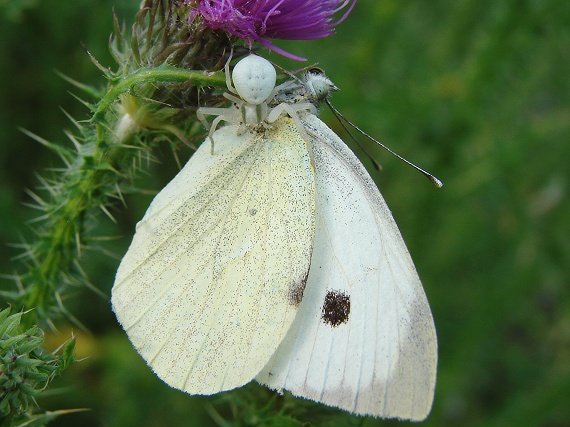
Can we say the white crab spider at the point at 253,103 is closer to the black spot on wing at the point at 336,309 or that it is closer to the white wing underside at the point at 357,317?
the white wing underside at the point at 357,317

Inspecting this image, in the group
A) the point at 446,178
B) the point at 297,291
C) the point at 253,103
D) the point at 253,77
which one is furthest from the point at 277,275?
the point at 446,178

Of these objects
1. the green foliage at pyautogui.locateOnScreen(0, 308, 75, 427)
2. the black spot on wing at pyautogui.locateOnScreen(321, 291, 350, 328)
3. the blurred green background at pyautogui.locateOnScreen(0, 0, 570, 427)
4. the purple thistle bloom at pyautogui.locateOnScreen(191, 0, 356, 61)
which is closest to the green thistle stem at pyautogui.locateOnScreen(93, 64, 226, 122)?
the purple thistle bloom at pyautogui.locateOnScreen(191, 0, 356, 61)

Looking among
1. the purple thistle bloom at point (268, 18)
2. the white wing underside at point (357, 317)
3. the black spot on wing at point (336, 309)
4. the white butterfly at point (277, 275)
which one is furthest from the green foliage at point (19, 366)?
the purple thistle bloom at point (268, 18)

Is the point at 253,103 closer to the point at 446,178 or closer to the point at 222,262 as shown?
the point at 222,262

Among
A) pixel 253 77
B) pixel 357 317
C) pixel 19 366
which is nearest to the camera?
pixel 19 366

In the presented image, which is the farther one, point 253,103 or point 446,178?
point 446,178

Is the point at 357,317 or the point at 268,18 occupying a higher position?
the point at 268,18

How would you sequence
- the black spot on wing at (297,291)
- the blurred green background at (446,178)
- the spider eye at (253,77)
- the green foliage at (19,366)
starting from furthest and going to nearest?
the blurred green background at (446,178)
the black spot on wing at (297,291)
the spider eye at (253,77)
the green foliage at (19,366)
